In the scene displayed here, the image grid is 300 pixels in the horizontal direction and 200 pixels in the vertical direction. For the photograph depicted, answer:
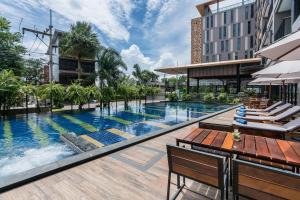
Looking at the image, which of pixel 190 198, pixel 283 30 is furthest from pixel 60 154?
pixel 283 30

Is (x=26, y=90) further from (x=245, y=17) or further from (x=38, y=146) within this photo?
(x=245, y=17)

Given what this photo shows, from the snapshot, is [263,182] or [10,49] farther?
[10,49]

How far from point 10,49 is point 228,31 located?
41180mm

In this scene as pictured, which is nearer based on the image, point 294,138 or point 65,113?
point 294,138

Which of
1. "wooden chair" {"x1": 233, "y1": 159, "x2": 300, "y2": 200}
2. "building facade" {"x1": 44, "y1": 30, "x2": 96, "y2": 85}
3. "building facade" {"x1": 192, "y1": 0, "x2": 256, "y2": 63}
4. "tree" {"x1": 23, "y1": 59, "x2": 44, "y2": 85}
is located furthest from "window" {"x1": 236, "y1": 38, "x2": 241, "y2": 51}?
"wooden chair" {"x1": 233, "y1": 159, "x2": 300, "y2": 200}

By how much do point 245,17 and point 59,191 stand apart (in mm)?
45709

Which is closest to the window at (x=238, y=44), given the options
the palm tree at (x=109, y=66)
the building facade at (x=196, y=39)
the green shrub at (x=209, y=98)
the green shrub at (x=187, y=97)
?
the green shrub at (x=187, y=97)

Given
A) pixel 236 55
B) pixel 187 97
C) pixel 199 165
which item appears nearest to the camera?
pixel 199 165

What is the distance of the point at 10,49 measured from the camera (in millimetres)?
21469

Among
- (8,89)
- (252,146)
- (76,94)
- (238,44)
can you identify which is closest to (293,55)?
(252,146)

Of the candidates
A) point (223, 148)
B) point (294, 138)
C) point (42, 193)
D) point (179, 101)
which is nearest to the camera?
point (223, 148)

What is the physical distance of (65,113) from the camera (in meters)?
13.9

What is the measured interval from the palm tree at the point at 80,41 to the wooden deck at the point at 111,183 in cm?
2014

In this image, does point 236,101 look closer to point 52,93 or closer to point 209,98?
point 209,98
